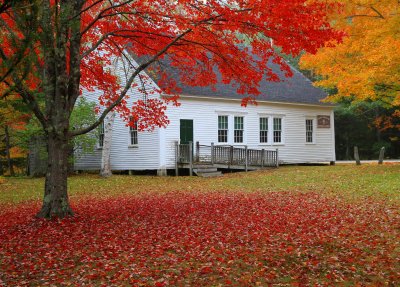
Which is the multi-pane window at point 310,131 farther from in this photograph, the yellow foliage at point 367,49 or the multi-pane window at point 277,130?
the yellow foliage at point 367,49

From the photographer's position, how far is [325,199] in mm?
12555

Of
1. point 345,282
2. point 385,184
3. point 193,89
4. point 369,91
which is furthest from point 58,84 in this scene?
point 193,89

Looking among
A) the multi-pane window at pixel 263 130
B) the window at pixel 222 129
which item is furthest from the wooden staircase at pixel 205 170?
the multi-pane window at pixel 263 130

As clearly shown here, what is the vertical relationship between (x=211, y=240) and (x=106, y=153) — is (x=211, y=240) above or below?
below

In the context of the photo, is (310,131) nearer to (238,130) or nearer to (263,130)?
(263,130)

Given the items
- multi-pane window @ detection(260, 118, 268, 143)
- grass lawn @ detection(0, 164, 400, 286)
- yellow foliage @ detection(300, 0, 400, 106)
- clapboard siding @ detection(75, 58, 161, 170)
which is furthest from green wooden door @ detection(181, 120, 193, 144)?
grass lawn @ detection(0, 164, 400, 286)

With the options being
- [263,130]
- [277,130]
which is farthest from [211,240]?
[277,130]

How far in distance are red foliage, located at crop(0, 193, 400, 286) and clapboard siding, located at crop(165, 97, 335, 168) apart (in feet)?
38.2

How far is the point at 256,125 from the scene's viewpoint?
25906mm

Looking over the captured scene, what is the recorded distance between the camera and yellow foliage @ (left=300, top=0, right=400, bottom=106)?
54.1 feet

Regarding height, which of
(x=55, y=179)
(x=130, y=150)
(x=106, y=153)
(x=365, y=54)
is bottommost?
(x=55, y=179)

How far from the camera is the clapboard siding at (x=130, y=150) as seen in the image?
2250cm

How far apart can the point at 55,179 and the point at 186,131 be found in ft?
45.0

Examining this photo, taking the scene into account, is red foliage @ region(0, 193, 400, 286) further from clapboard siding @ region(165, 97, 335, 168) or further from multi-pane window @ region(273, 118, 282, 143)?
multi-pane window @ region(273, 118, 282, 143)
